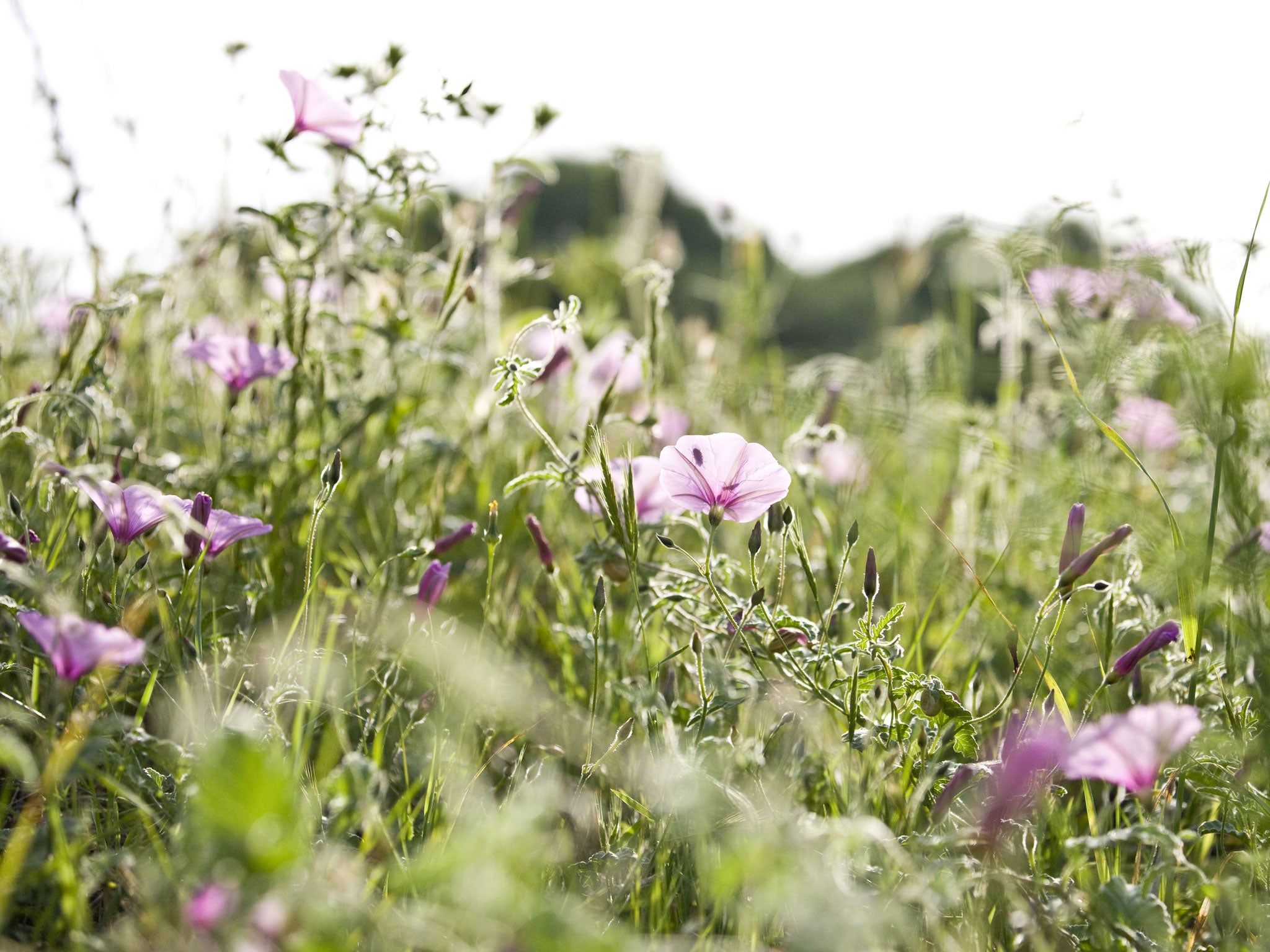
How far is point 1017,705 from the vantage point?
55.0 inches

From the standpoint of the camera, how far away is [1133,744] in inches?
35.9

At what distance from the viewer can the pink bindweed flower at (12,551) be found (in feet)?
3.28

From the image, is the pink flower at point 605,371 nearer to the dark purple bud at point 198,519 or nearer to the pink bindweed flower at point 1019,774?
the dark purple bud at point 198,519

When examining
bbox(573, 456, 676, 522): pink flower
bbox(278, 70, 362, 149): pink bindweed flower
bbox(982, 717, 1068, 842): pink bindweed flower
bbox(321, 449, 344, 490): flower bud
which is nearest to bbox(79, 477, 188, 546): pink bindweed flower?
bbox(321, 449, 344, 490): flower bud

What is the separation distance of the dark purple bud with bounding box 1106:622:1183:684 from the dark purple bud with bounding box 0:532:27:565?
1.29m

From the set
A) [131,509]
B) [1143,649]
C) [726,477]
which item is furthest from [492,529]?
[1143,649]

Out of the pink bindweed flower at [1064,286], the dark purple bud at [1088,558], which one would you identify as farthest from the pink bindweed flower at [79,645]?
the pink bindweed flower at [1064,286]

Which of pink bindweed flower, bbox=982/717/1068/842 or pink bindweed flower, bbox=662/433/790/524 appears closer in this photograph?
pink bindweed flower, bbox=982/717/1068/842

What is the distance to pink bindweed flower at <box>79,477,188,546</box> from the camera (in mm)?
1080

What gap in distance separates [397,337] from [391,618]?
21.1 inches

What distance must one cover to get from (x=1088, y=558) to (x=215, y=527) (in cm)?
110

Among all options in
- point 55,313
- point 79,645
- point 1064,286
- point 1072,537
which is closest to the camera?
point 79,645

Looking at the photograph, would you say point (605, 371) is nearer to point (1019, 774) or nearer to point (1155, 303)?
point (1155, 303)

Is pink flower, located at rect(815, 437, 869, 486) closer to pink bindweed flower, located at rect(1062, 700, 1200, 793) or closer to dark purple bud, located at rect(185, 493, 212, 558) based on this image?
pink bindweed flower, located at rect(1062, 700, 1200, 793)
